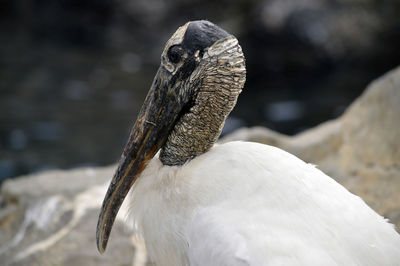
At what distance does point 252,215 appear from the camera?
2.16 m

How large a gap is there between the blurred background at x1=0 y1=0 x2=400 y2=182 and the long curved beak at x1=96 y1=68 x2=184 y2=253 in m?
4.13

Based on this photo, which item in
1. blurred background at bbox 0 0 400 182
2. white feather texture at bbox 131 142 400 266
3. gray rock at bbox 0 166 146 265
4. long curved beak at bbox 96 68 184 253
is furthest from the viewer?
blurred background at bbox 0 0 400 182

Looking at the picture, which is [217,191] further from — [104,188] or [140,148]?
[104,188]

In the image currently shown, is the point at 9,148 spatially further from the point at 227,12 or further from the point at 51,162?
the point at 227,12

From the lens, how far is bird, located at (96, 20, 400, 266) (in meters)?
2.09

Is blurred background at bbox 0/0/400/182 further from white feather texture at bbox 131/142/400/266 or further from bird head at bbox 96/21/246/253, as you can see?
white feather texture at bbox 131/142/400/266

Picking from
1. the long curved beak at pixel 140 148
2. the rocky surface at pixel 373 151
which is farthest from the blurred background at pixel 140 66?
the long curved beak at pixel 140 148

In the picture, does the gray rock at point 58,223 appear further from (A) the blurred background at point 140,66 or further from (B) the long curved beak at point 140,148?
(A) the blurred background at point 140,66

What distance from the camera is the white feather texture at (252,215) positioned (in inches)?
81.3

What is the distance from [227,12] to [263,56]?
1.16 metres

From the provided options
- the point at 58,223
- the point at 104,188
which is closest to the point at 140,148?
the point at 58,223

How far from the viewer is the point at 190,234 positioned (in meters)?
2.28

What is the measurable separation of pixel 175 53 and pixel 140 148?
45 cm

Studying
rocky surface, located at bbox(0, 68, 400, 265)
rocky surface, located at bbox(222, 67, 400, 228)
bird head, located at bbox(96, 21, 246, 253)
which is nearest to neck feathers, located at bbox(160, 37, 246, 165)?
bird head, located at bbox(96, 21, 246, 253)
